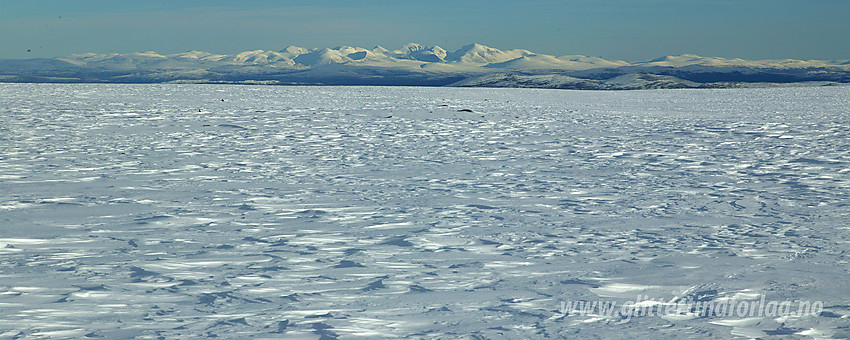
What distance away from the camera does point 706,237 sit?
5.23m

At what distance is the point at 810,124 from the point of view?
16359 mm

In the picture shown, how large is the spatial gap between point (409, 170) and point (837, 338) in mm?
6069

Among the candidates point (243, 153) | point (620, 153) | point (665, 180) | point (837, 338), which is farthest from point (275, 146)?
point (837, 338)

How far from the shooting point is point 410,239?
5.20 metres

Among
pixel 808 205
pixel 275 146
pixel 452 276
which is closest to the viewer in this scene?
pixel 452 276

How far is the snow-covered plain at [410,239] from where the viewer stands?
3482mm

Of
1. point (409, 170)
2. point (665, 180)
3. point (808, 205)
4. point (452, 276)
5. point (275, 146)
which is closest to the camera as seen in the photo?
point (452, 276)

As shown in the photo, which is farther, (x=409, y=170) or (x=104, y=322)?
(x=409, y=170)

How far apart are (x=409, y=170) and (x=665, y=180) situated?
3175 millimetres

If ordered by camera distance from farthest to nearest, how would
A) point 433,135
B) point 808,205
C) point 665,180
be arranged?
point 433,135
point 665,180
point 808,205

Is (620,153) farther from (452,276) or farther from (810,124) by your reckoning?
(810,124)

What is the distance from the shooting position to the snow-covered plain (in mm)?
3482

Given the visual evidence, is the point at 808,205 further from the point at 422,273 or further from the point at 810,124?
the point at 810,124

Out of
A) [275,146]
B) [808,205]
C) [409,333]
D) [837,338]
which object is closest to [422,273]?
[409,333]
